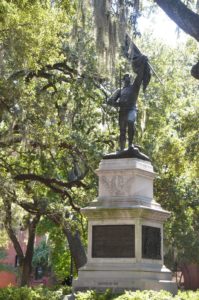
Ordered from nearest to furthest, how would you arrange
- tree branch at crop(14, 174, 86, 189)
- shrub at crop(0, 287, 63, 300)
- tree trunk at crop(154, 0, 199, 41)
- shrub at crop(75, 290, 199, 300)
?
shrub at crop(75, 290, 199, 300) → tree trunk at crop(154, 0, 199, 41) → shrub at crop(0, 287, 63, 300) → tree branch at crop(14, 174, 86, 189)

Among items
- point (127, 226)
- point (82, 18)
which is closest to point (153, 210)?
point (127, 226)

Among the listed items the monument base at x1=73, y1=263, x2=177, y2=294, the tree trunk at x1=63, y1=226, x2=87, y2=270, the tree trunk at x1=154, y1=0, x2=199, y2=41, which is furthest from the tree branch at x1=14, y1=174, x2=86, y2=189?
the tree trunk at x1=154, y1=0, x2=199, y2=41

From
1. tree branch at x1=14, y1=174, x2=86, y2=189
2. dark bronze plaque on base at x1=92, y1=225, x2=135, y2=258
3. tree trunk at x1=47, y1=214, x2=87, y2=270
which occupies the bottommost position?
dark bronze plaque on base at x1=92, y1=225, x2=135, y2=258

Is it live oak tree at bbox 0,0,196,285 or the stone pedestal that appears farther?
live oak tree at bbox 0,0,196,285

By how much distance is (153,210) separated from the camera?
11938 mm

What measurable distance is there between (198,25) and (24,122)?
6.96 m

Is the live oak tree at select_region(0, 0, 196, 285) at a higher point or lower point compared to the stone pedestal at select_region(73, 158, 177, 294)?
higher

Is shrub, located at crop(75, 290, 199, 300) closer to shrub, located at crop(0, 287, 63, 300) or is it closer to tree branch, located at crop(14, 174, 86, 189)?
shrub, located at crop(0, 287, 63, 300)

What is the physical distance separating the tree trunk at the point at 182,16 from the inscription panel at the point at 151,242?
4.34m

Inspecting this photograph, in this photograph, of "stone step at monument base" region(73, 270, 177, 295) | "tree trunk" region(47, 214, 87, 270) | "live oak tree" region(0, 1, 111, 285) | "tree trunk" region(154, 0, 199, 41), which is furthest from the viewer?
"tree trunk" region(47, 214, 87, 270)

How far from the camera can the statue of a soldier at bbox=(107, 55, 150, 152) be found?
43.3 feet

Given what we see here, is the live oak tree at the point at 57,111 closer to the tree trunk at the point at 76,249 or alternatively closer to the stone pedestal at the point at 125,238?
the tree trunk at the point at 76,249

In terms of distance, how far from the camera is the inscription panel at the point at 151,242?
38.7 feet

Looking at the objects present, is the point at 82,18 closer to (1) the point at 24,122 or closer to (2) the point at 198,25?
(2) the point at 198,25
